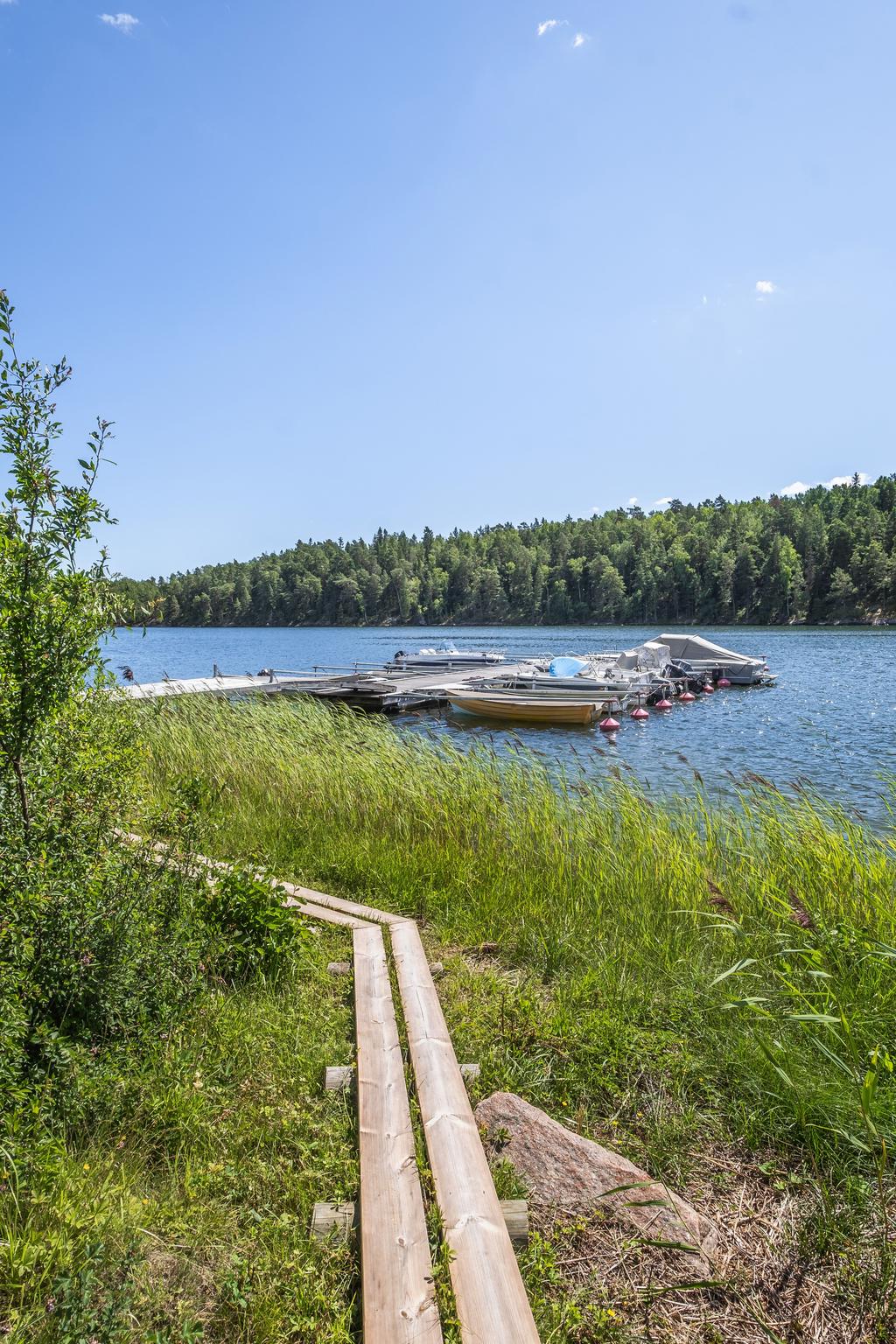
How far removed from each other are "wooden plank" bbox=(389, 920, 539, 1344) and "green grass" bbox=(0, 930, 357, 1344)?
0.34m

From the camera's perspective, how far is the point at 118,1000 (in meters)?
3.16

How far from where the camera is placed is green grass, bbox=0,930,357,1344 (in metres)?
2.10

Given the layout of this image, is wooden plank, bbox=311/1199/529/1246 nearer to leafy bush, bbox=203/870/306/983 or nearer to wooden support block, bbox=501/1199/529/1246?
wooden support block, bbox=501/1199/529/1246

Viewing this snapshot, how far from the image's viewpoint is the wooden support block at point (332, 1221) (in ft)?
8.00

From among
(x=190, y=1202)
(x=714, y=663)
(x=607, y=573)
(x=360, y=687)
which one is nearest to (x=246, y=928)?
(x=190, y=1202)

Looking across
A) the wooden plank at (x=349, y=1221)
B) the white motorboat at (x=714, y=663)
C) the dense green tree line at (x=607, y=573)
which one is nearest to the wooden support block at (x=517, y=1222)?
the wooden plank at (x=349, y=1221)

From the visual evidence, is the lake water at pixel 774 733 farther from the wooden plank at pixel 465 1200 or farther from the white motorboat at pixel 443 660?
the white motorboat at pixel 443 660

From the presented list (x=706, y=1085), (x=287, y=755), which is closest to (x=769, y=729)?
(x=287, y=755)

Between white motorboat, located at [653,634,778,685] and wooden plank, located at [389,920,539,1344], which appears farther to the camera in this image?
white motorboat, located at [653,634,778,685]

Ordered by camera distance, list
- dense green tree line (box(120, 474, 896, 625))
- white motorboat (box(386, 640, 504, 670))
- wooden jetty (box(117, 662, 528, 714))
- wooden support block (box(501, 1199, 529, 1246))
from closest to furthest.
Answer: wooden support block (box(501, 1199, 529, 1246))
wooden jetty (box(117, 662, 528, 714))
white motorboat (box(386, 640, 504, 670))
dense green tree line (box(120, 474, 896, 625))

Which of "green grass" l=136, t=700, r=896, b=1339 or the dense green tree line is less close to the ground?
the dense green tree line

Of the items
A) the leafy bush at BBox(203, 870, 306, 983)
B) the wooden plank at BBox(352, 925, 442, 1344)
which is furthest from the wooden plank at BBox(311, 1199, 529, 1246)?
the leafy bush at BBox(203, 870, 306, 983)

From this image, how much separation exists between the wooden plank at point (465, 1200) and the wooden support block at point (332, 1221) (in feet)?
1.04

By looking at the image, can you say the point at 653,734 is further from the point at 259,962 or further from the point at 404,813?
the point at 259,962
